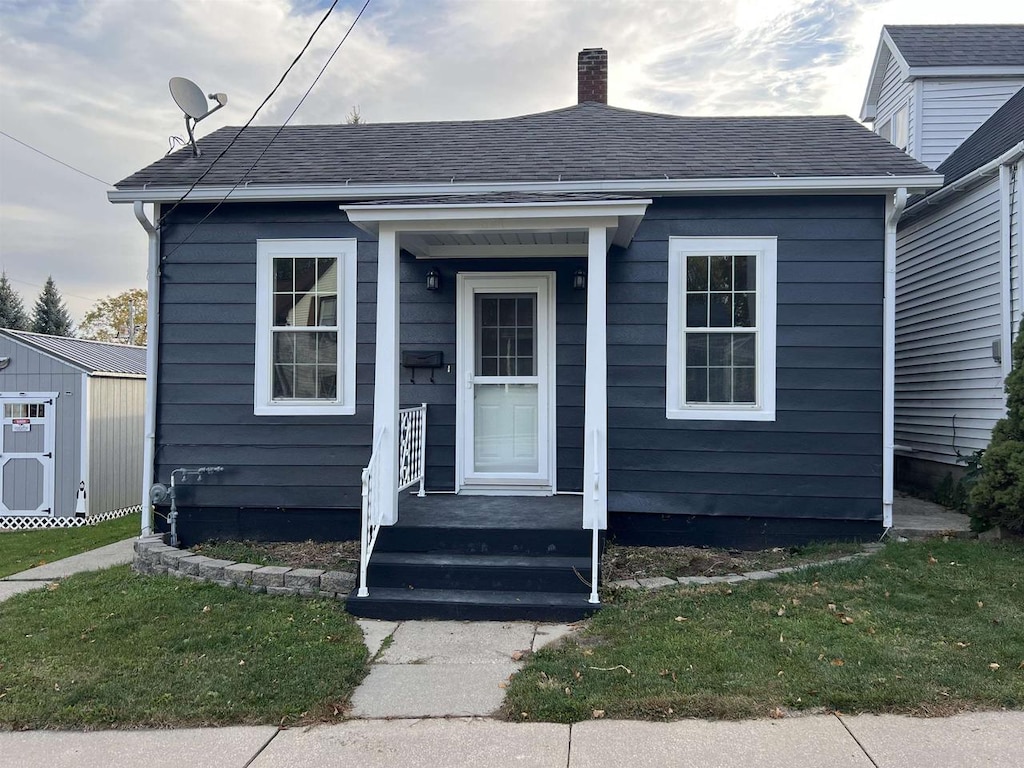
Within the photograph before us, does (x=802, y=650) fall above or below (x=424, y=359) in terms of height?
below

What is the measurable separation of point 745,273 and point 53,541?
844cm

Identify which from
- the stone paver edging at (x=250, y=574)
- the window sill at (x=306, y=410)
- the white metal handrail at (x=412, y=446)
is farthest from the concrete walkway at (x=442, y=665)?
the window sill at (x=306, y=410)

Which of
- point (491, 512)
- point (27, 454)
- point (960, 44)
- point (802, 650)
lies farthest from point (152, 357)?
point (960, 44)

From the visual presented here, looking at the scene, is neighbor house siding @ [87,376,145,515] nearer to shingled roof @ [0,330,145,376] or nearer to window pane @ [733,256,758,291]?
shingled roof @ [0,330,145,376]

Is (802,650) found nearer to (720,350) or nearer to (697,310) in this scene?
(720,350)

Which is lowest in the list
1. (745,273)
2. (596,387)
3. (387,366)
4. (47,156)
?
(596,387)

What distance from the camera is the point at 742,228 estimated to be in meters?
5.77

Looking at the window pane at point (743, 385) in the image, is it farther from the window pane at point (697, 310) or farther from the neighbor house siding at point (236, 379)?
the neighbor house siding at point (236, 379)

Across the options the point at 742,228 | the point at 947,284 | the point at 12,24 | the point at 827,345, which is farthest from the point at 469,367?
the point at 12,24

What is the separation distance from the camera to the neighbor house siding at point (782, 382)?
5.67 m

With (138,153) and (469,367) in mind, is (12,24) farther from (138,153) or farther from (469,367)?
(469,367)

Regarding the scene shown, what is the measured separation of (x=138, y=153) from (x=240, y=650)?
1298 centimetres

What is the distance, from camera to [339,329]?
6.05 metres

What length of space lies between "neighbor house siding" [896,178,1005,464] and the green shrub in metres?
1.11
